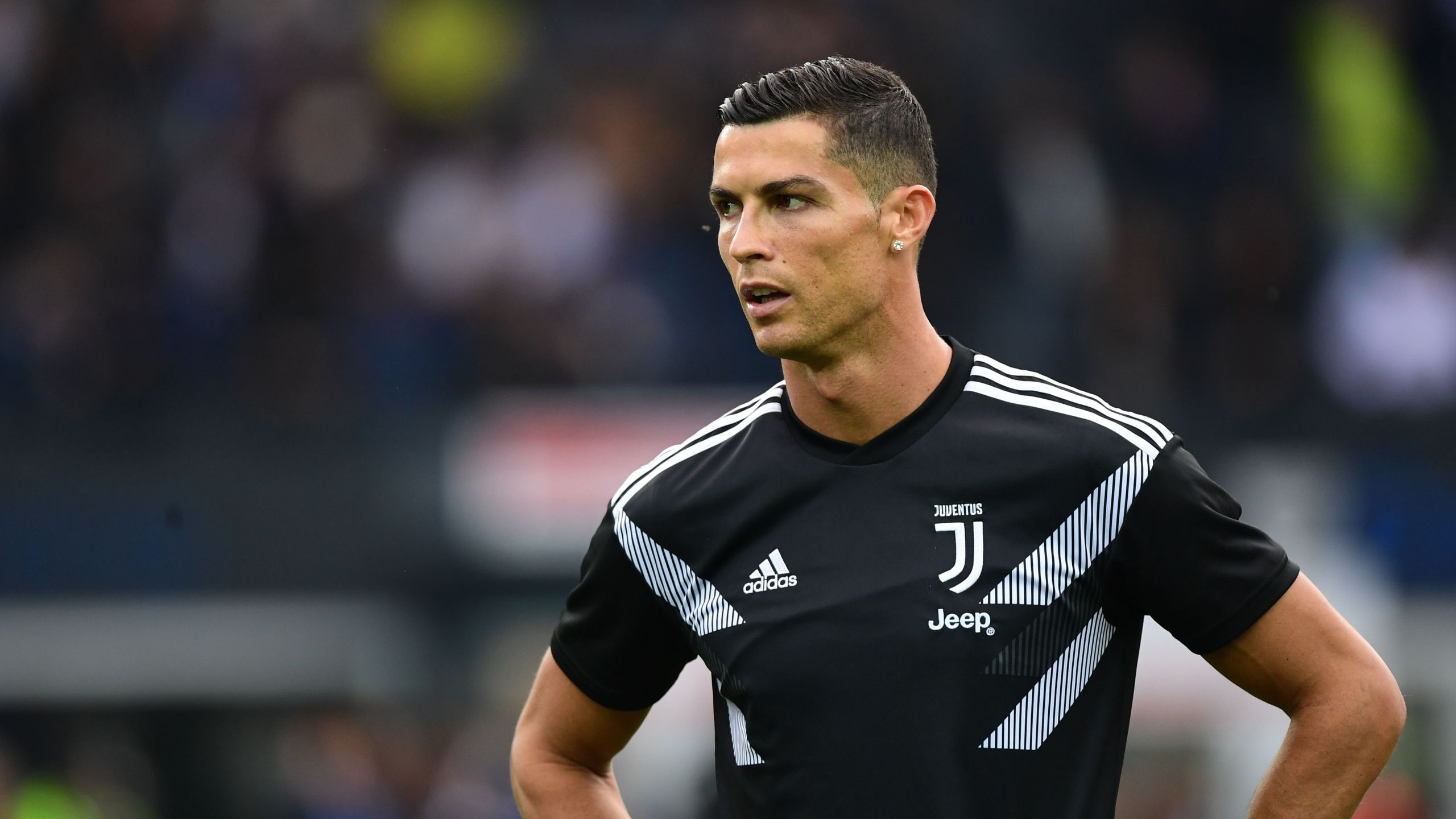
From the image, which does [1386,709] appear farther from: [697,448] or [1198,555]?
[697,448]

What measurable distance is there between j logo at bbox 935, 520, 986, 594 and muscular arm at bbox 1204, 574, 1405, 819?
46 cm

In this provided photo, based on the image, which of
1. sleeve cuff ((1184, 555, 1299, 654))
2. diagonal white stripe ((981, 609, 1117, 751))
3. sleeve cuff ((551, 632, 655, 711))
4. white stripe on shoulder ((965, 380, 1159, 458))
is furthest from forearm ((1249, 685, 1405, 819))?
sleeve cuff ((551, 632, 655, 711))

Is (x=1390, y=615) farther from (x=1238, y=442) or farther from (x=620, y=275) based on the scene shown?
(x=620, y=275)

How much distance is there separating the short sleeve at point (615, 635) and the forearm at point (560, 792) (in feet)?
0.57

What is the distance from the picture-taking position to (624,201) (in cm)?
1269

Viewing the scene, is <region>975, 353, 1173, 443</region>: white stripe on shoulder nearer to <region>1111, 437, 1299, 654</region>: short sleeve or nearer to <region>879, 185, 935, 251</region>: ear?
<region>1111, 437, 1299, 654</region>: short sleeve

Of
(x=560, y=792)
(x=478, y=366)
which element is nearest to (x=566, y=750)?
(x=560, y=792)

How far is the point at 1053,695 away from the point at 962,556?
11.5 inches

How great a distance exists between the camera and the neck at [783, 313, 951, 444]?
3.79 metres

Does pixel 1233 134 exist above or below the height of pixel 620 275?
above

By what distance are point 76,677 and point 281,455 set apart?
69.0 inches

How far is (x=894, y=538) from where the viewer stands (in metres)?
3.70

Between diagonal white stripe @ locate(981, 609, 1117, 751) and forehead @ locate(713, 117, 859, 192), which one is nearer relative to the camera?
diagonal white stripe @ locate(981, 609, 1117, 751)

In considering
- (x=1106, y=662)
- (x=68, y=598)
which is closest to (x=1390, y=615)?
(x=68, y=598)
